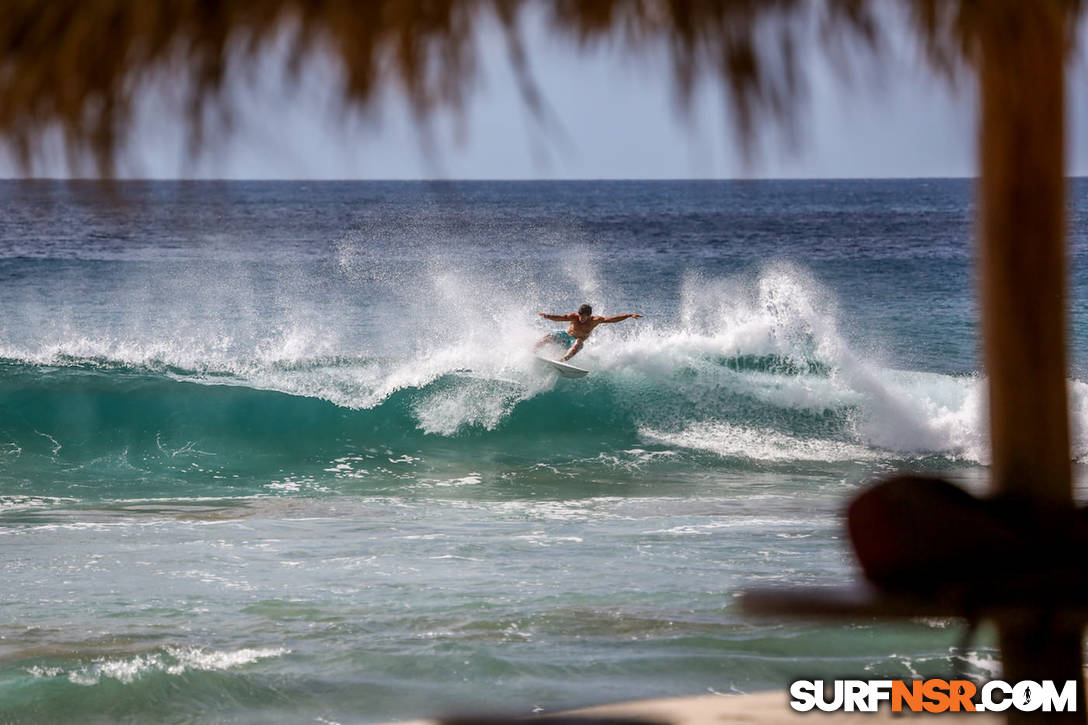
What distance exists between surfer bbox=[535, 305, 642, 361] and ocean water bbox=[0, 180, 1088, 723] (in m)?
0.46

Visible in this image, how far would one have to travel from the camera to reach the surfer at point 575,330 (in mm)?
15633

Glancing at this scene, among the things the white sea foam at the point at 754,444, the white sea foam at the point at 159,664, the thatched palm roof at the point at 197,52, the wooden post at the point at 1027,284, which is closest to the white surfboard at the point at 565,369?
the white sea foam at the point at 754,444

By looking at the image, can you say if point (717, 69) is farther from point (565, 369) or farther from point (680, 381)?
point (680, 381)

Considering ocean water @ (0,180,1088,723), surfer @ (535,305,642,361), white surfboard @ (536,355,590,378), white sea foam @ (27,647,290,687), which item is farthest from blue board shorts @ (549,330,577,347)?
white sea foam @ (27,647,290,687)

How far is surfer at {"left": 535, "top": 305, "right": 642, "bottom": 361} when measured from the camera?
1563cm

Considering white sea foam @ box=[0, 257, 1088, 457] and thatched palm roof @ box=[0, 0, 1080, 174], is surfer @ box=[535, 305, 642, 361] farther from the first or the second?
thatched palm roof @ box=[0, 0, 1080, 174]

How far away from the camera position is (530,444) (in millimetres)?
14898

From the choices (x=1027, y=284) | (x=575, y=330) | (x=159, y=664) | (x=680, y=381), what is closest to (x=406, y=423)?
(x=575, y=330)

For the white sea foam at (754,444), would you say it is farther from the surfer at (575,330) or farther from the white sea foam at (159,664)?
the white sea foam at (159,664)

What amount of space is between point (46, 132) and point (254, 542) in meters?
7.17

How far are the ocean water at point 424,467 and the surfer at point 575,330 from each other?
46 centimetres

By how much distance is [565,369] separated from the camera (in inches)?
639

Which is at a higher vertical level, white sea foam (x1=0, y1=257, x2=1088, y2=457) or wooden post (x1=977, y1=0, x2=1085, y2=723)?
wooden post (x1=977, y1=0, x2=1085, y2=723)

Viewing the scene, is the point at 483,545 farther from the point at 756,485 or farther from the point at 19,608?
the point at 756,485
